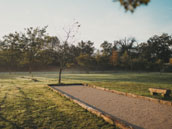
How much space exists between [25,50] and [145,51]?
5561 centimetres

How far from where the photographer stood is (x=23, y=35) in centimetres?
2300

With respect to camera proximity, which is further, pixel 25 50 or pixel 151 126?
pixel 25 50

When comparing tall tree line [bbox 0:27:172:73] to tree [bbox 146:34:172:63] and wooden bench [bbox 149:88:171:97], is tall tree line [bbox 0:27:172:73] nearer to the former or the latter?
tree [bbox 146:34:172:63]

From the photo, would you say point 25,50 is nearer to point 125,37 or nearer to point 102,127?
point 102,127

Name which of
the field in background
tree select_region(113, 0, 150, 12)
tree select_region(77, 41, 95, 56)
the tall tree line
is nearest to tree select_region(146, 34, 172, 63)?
the tall tree line

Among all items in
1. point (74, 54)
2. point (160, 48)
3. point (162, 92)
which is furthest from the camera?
point (160, 48)

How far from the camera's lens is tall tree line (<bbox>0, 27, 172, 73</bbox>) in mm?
21911

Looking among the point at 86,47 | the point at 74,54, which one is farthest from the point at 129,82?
the point at 86,47

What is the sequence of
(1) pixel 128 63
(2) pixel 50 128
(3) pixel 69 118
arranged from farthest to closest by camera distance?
(1) pixel 128 63, (3) pixel 69 118, (2) pixel 50 128

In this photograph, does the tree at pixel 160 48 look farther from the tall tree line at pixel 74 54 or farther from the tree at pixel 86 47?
the tree at pixel 86 47

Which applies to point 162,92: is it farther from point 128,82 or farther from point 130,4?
point 128,82

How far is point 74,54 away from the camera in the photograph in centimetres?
4975

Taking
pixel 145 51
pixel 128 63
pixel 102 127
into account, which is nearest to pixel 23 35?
pixel 102 127

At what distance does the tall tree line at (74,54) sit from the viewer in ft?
71.9
